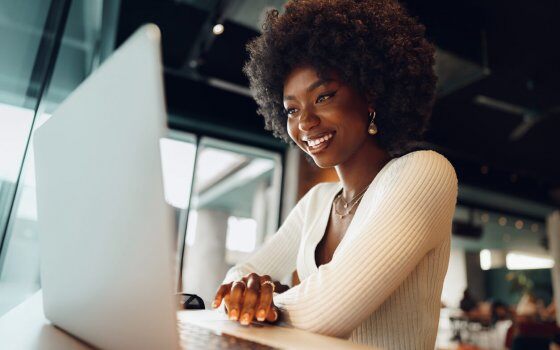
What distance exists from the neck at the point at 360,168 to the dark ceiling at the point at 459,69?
101 inches

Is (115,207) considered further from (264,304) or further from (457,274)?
(457,274)

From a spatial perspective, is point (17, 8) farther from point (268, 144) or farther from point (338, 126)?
point (268, 144)

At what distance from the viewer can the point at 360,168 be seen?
133 cm

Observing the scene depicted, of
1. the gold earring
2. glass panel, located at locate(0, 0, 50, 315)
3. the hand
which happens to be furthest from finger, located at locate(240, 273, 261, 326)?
glass panel, located at locate(0, 0, 50, 315)

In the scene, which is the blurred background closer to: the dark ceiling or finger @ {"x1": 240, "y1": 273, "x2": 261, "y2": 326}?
the dark ceiling

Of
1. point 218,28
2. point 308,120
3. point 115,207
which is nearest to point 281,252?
point 308,120

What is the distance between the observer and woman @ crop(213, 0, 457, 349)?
81 cm

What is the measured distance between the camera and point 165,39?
166 inches

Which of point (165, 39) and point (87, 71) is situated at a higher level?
point (165, 39)

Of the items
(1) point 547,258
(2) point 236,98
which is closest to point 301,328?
(2) point 236,98

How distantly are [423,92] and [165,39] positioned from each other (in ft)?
11.5

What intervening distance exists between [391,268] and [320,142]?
1.80ft

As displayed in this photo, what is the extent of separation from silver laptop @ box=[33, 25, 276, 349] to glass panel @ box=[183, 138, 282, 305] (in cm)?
498

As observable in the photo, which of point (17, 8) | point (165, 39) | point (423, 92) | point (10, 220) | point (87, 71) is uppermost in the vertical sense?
point (165, 39)
